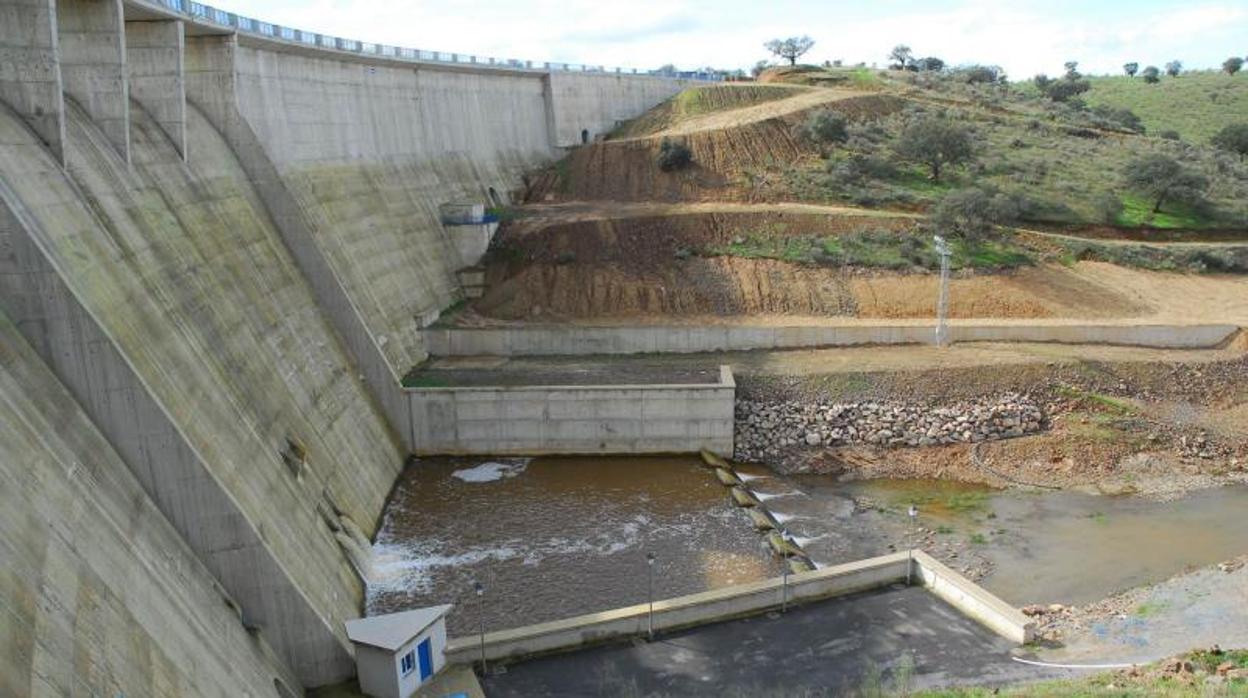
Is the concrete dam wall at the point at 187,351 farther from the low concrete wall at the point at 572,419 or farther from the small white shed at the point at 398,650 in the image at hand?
the low concrete wall at the point at 572,419

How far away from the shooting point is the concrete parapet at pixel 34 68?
16344mm

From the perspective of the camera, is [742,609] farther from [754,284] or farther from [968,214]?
[968,214]

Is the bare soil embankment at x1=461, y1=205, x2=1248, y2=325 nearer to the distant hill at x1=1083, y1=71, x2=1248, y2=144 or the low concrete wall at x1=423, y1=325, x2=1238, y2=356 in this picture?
the low concrete wall at x1=423, y1=325, x2=1238, y2=356

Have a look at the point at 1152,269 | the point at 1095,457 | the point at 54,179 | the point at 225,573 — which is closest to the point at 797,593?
the point at 225,573

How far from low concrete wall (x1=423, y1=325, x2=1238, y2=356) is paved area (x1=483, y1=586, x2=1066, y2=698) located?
53.9 feet

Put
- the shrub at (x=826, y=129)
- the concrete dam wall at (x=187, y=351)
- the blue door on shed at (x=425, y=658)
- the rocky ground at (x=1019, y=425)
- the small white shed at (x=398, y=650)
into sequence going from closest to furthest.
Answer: the concrete dam wall at (x=187, y=351) → the small white shed at (x=398, y=650) → the blue door on shed at (x=425, y=658) → the rocky ground at (x=1019, y=425) → the shrub at (x=826, y=129)

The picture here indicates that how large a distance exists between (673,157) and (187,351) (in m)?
32.0

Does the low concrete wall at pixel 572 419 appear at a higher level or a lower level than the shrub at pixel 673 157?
lower

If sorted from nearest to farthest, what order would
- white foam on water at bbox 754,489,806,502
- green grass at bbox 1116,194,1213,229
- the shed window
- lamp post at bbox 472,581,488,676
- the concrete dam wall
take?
the concrete dam wall < the shed window < lamp post at bbox 472,581,488,676 < white foam on water at bbox 754,489,806,502 < green grass at bbox 1116,194,1213,229

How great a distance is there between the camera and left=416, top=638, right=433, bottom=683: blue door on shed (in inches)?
641

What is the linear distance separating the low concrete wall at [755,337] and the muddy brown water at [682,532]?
5.93 meters

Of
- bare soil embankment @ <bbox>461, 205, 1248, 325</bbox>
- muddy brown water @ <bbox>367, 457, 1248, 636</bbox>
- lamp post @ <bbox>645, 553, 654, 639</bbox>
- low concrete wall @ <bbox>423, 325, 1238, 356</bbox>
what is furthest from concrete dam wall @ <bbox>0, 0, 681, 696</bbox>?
bare soil embankment @ <bbox>461, 205, 1248, 325</bbox>

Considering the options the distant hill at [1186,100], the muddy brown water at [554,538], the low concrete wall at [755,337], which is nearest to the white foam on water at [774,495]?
the muddy brown water at [554,538]

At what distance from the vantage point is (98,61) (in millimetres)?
19484
